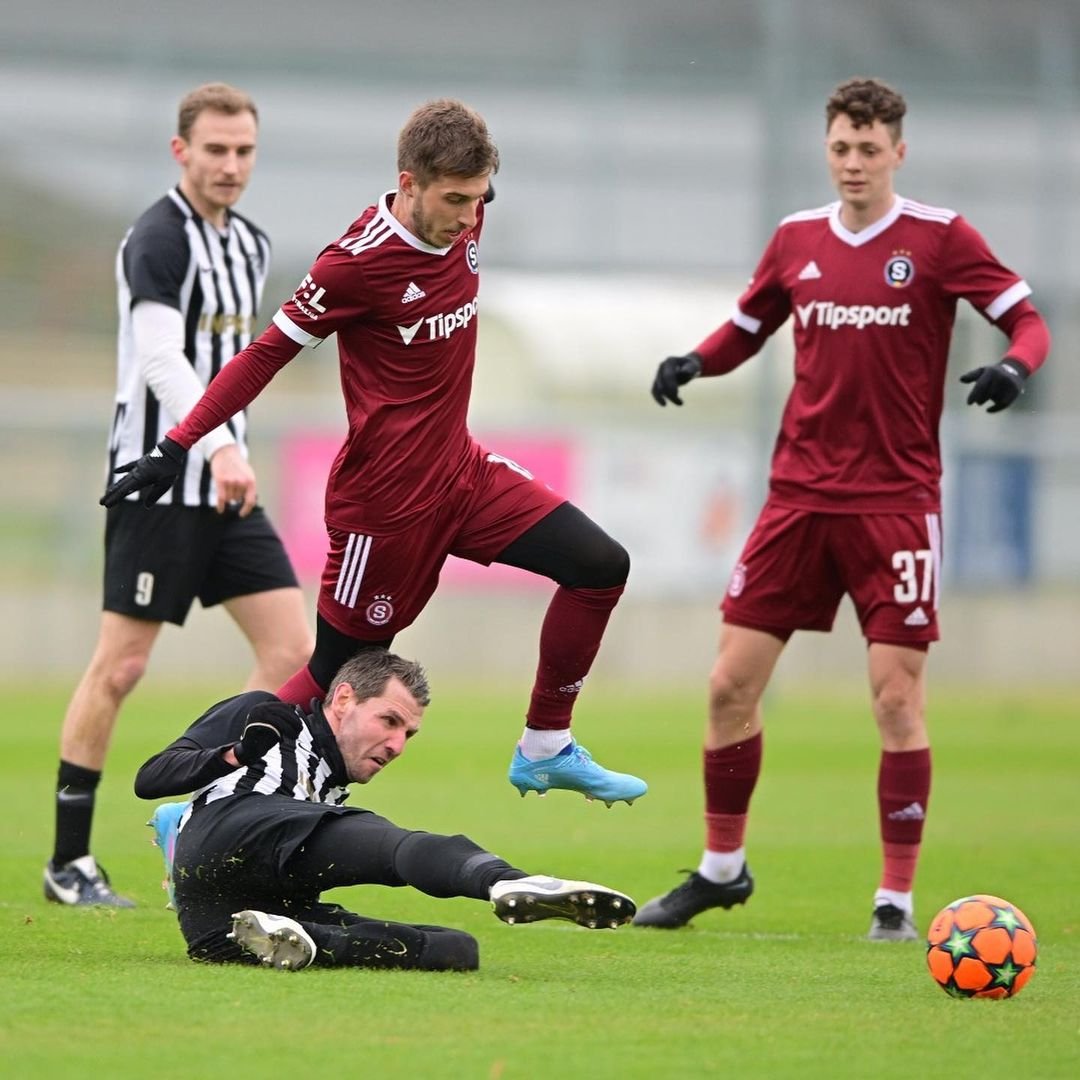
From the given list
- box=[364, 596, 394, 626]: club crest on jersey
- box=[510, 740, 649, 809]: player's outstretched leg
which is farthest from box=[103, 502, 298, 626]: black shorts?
box=[510, 740, 649, 809]: player's outstretched leg

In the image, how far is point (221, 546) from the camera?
22.9 feet

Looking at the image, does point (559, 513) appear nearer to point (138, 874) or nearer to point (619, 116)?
point (138, 874)

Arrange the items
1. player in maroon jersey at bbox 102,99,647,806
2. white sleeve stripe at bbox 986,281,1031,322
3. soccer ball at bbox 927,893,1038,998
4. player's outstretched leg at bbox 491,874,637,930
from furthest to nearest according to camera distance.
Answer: white sleeve stripe at bbox 986,281,1031,322 < player in maroon jersey at bbox 102,99,647,806 < soccer ball at bbox 927,893,1038,998 < player's outstretched leg at bbox 491,874,637,930

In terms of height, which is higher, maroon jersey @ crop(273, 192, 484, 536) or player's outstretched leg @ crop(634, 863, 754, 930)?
maroon jersey @ crop(273, 192, 484, 536)

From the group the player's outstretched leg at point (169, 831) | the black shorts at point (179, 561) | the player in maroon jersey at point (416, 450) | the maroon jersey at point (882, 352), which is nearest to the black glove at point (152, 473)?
the player in maroon jersey at point (416, 450)

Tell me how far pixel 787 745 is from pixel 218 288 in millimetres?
7790

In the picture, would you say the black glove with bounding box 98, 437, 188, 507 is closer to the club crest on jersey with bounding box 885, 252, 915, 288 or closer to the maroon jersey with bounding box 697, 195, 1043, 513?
the maroon jersey with bounding box 697, 195, 1043, 513

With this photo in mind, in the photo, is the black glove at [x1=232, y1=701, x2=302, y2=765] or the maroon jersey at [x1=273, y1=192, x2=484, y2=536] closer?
the black glove at [x1=232, y1=701, x2=302, y2=765]

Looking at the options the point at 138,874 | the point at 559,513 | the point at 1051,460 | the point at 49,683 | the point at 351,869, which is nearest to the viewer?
the point at 351,869

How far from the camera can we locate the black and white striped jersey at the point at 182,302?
22.4ft

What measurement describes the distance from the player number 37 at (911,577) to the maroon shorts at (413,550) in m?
1.33

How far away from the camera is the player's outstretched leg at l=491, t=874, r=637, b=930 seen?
15.5 ft

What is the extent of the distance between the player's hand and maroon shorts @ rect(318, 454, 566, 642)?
0.39 m

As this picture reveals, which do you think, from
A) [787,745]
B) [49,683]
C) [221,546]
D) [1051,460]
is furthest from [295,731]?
[1051,460]
